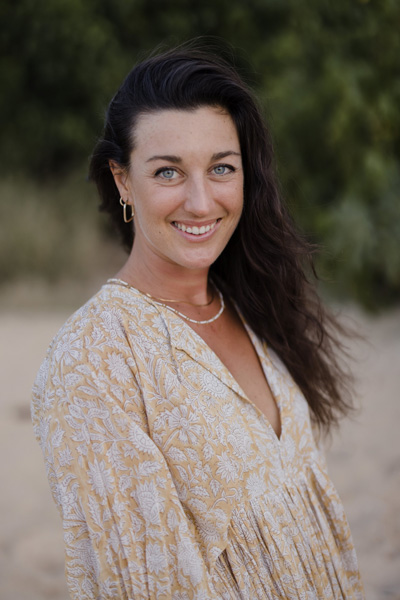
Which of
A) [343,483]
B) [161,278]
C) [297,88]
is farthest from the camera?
[297,88]

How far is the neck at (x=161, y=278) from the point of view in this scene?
6.09 ft

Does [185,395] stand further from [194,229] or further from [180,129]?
[180,129]

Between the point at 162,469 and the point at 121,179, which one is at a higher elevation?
the point at 121,179

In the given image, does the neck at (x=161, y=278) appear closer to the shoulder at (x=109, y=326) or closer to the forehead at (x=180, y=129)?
the shoulder at (x=109, y=326)

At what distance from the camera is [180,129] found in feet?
5.48

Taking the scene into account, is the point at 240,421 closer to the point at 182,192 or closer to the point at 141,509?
the point at 141,509

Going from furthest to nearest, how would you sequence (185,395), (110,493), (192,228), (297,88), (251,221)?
1. (297,88)
2. (251,221)
3. (192,228)
4. (185,395)
5. (110,493)

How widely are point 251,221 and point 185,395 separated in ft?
2.14

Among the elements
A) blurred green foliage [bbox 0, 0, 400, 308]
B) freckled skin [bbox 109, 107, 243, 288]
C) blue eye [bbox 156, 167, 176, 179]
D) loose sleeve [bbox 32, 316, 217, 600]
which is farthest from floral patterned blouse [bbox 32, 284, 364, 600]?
blurred green foliage [bbox 0, 0, 400, 308]

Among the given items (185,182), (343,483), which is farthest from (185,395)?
(343,483)

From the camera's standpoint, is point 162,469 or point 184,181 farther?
point 184,181

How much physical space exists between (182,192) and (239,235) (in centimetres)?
46

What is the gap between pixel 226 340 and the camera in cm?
200

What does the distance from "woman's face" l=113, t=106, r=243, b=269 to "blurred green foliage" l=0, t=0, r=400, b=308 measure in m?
2.99
